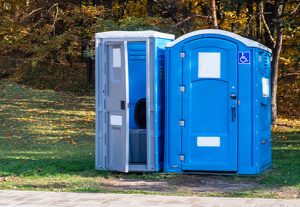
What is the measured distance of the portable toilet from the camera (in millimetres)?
10930

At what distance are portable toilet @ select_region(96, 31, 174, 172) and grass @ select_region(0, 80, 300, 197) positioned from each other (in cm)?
32

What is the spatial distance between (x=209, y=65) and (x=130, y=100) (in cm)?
155

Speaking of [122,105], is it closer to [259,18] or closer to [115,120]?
[115,120]

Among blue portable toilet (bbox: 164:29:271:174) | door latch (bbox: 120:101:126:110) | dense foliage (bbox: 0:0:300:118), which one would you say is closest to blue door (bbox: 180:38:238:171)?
blue portable toilet (bbox: 164:29:271:174)

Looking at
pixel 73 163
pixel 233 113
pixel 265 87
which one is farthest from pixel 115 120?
pixel 265 87

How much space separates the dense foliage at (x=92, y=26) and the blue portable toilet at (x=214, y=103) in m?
8.90

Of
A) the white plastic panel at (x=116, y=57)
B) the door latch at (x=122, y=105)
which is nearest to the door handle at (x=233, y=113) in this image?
the door latch at (x=122, y=105)

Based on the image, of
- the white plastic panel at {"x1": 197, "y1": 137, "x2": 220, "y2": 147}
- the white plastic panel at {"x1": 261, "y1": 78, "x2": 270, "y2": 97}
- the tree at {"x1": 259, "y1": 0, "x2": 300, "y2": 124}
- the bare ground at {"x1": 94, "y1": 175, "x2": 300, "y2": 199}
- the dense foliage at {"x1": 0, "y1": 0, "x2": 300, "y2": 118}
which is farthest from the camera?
the dense foliage at {"x1": 0, "y1": 0, "x2": 300, "y2": 118}

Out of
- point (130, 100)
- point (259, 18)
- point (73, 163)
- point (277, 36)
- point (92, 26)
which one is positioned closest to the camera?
point (130, 100)

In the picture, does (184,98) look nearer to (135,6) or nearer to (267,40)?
(267,40)

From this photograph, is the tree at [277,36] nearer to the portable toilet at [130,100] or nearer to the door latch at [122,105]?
the portable toilet at [130,100]

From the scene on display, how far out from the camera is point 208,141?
429 inches

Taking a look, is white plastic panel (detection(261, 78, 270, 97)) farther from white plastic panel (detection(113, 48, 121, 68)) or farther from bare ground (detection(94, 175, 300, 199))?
white plastic panel (detection(113, 48, 121, 68))

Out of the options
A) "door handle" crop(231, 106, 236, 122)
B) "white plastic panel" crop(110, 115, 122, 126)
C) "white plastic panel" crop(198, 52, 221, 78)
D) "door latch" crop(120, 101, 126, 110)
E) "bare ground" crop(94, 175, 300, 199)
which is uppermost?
"white plastic panel" crop(198, 52, 221, 78)
